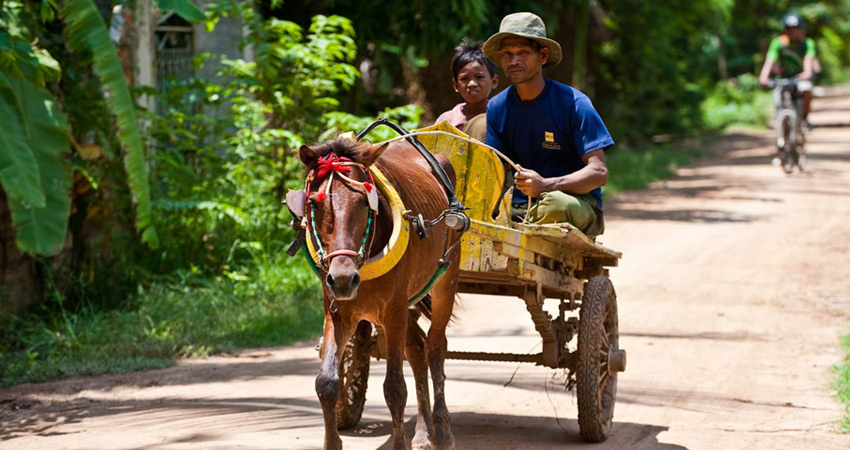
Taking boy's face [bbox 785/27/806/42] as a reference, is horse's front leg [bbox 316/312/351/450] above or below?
below

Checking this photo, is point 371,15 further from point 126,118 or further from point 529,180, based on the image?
point 529,180

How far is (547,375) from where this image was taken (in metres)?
7.85

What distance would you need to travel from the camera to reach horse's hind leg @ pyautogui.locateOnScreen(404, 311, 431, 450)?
5121 millimetres

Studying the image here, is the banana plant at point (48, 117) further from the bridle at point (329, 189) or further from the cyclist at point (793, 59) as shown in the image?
the cyclist at point (793, 59)

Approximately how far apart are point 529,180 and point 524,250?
39cm

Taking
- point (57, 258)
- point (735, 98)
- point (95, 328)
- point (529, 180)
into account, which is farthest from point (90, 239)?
point (735, 98)

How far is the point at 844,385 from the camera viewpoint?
7078mm

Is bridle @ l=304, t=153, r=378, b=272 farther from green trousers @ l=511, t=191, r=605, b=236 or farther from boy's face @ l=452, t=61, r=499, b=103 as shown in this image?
boy's face @ l=452, t=61, r=499, b=103

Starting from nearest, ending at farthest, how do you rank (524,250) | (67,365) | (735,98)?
1. (524,250)
2. (67,365)
3. (735,98)

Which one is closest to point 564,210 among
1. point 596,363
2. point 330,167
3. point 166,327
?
point 596,363

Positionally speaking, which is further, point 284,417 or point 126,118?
point 126,118

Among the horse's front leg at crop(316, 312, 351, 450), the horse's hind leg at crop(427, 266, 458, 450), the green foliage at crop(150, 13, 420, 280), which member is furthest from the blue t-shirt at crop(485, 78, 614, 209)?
the green foliage at crop(150, 13, 420, 280)

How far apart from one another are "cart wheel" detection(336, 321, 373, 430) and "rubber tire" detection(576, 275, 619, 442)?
1229mm

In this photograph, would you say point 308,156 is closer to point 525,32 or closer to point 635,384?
point 525,32
